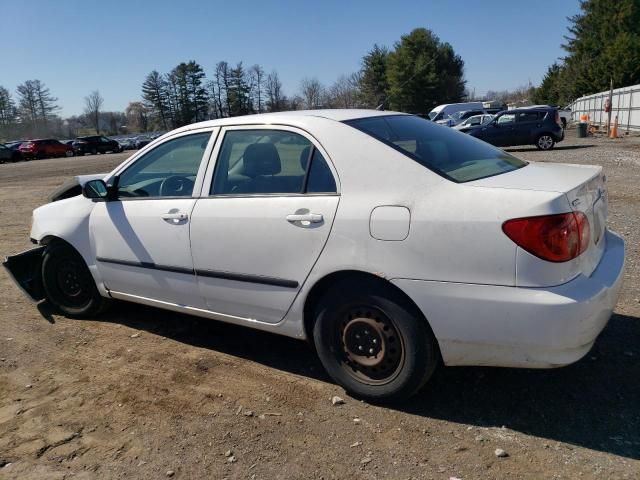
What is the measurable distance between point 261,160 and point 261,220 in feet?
1.57

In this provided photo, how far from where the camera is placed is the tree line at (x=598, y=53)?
43.2 metres

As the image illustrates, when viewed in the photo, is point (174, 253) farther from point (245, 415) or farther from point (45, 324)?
point (45, 324)

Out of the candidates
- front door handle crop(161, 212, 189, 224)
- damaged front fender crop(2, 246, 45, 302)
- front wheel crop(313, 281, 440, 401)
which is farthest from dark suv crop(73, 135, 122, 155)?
front wheel crop(313, 281, 440, 401)

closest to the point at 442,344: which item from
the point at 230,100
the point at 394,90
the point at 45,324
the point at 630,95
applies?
the point at 45,324

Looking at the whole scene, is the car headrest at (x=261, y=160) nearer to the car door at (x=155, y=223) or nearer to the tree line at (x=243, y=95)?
the car door at (x=155, y=223)

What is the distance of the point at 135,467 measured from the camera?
9.25ft

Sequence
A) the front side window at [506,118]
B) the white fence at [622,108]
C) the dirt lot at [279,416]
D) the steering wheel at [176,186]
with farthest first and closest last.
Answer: the white fence at [622,108]
the front side window at [506,118]
the steering wheel at [176,186]
the dirt lot at [279,416]

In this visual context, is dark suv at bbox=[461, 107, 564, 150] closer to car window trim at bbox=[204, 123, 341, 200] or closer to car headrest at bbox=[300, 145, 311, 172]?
car window trim at bbox=[204, 123, 341, 200]

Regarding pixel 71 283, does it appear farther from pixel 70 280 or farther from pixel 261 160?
pixel 261 160

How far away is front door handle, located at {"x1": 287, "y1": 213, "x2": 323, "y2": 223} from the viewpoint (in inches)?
124

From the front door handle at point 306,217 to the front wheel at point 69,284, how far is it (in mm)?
2294

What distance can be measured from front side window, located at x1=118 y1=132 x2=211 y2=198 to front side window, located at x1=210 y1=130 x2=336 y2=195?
251 mm

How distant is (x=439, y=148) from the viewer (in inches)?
134

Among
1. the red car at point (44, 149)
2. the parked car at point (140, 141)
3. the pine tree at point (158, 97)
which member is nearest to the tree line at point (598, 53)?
the parked car at point (140, 141)
